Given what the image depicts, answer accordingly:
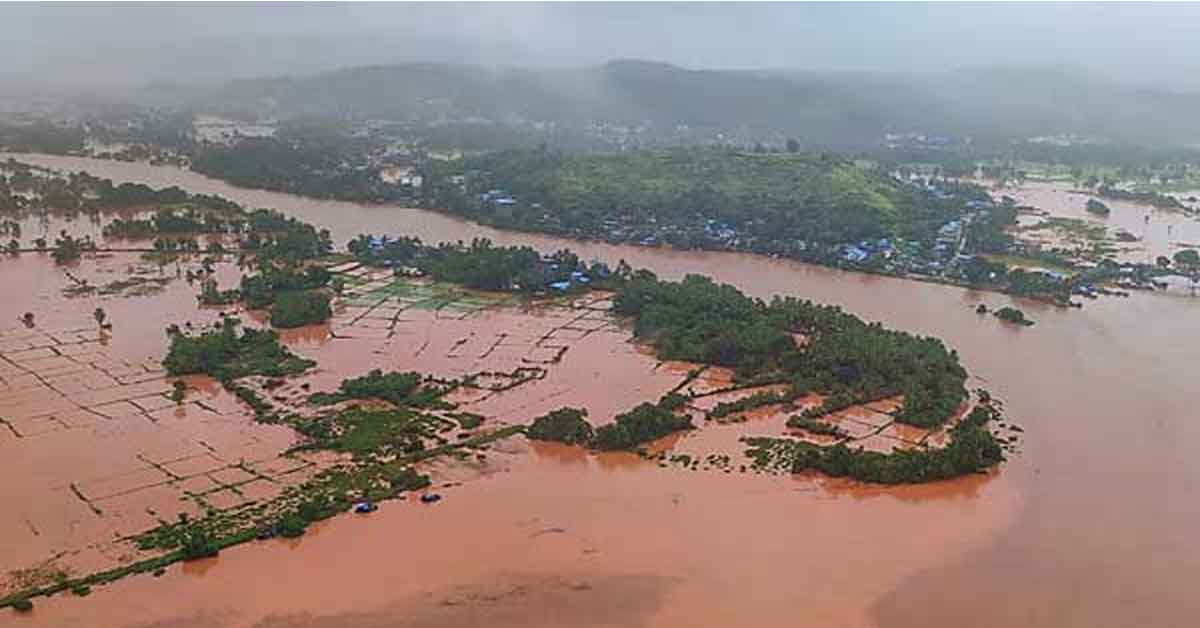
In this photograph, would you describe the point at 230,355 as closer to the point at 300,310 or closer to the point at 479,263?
the point at 300,310

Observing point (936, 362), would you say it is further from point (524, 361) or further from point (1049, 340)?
point (524, 361)

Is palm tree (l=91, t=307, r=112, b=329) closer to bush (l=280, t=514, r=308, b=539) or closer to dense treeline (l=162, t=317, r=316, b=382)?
dense treeline (l=162, t=317, r=316, b=382)

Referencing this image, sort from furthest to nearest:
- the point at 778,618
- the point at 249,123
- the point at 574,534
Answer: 1. the point at 249,123
2. the point at 574,534
3. the point at 778,618

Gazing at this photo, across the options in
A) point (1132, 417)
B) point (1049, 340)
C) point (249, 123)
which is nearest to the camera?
point (1132, 417)

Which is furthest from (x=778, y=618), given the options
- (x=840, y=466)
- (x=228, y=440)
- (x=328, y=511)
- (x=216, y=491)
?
(x=228, y=440)

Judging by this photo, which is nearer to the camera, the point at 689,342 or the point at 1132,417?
the point at 1132,417
